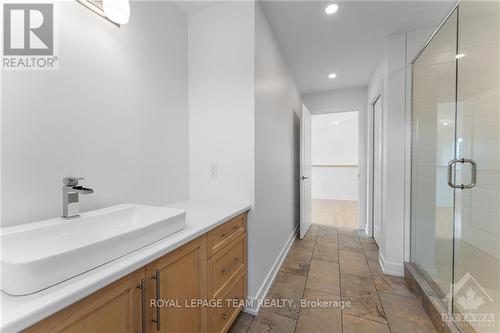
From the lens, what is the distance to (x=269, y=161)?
2025 millimetres

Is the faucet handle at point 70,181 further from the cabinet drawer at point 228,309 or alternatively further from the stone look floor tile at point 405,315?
the stone look floor tile at point 405,315

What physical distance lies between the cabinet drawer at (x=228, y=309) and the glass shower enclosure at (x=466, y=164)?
57.8 inches

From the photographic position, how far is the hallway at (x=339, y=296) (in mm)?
1547

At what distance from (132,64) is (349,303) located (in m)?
2.48

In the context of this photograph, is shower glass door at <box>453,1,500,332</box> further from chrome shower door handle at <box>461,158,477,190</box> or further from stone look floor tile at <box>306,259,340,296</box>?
stone look floor tile at <box>306,259,340,296</box>

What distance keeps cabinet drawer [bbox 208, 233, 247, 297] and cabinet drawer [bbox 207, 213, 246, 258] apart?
3cm

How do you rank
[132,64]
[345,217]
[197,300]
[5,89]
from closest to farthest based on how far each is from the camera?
1. [5,89]
2. [197,300]
3. [132,64]
4. [345,217]

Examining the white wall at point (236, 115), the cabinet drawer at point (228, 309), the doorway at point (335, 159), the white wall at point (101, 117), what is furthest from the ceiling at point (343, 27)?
the doorway at point (335, 159)

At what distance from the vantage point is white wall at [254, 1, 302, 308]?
1713 millimetres

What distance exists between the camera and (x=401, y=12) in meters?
1.90

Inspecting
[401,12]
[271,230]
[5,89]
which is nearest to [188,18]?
[5,89]

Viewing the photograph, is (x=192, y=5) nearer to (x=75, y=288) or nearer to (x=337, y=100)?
(x=75, y=288)

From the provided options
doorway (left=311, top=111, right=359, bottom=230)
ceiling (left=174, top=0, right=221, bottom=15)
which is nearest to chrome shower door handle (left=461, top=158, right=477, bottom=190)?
ceiling (left=174, top=0, right=221, bottom=15)

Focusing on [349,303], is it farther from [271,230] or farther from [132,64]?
[132,64]
